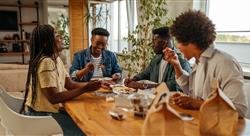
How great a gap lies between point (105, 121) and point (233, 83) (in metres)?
0.69

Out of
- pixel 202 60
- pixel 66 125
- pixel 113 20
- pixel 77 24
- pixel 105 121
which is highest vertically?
pixel 113 20

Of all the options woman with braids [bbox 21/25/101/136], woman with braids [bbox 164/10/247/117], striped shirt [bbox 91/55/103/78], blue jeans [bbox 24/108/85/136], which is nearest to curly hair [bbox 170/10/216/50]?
woman with braids [bbox 164/10/247/117]

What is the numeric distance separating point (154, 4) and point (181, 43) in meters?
1.75

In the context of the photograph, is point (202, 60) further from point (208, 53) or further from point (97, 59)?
point (97, 59)

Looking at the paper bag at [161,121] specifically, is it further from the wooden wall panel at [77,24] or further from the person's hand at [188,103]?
the wooden wall panel at [77,24]

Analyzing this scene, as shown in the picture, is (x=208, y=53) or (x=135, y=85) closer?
(x=208, y=53)

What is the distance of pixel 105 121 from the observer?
48.3 inches

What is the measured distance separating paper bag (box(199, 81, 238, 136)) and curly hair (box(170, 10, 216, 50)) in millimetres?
570

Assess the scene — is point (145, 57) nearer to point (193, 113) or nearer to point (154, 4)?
point (154, 4)

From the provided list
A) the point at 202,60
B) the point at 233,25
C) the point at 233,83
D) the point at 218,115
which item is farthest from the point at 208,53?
the point at 233,25

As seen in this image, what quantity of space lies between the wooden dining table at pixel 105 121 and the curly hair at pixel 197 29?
0.45m

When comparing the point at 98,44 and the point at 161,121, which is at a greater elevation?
the point at 98,44

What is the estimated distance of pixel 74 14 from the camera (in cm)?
560

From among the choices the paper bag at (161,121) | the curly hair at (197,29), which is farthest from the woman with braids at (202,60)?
the paper bag at (161,121)
